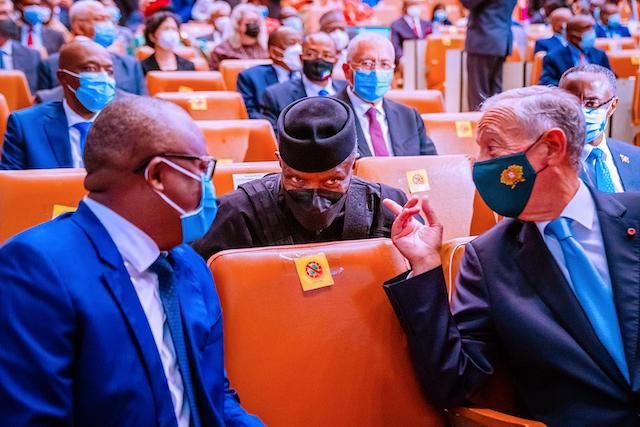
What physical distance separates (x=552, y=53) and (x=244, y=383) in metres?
4.81

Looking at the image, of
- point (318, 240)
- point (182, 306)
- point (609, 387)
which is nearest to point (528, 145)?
point (609, 387)

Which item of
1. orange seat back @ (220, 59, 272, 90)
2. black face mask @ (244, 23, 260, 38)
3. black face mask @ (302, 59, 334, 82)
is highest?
black face mask @ (302, 59, 334, 82)

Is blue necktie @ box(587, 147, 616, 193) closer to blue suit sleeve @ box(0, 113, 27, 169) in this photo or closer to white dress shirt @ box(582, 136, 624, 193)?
white dress shirt @ box(582, 136, 624, 193)

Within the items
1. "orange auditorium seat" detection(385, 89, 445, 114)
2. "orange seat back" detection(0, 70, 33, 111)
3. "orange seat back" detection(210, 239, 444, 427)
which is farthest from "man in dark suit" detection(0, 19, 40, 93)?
"orange seat back" detection(210, 239, 444, 427)

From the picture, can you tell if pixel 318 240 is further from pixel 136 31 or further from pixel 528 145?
pixel 136 31

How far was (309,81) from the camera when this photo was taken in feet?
15.9

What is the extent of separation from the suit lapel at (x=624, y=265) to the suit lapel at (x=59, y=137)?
92.9 inches

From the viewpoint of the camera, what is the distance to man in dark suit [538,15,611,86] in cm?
593

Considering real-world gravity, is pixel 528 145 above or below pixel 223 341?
above

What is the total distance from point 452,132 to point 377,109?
0.38m

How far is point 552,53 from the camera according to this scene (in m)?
6.00

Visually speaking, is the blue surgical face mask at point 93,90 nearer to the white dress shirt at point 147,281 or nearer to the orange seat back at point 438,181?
the orange seat back at point 438,181

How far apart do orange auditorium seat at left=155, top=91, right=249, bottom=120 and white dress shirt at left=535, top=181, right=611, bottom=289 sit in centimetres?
284

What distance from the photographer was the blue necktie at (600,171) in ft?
9.32
